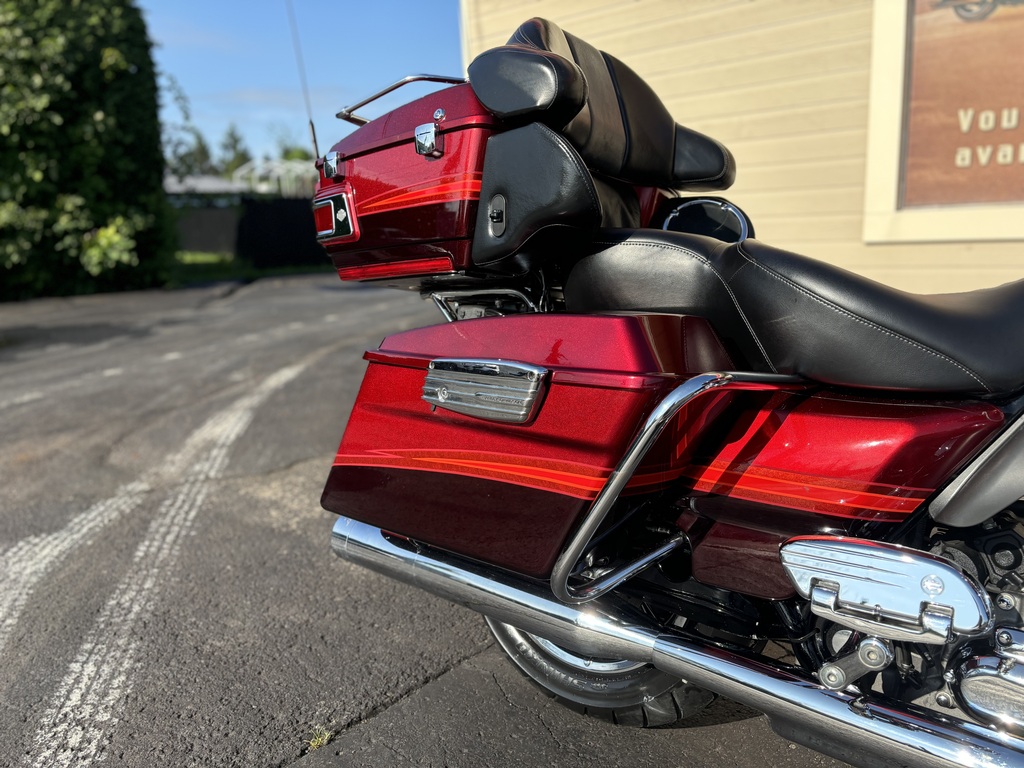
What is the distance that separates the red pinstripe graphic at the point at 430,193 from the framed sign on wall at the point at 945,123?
3467 mm

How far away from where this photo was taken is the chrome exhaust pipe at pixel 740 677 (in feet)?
4.49

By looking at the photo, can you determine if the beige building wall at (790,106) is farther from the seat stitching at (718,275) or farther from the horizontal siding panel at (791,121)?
the seat stitching at (718,275)

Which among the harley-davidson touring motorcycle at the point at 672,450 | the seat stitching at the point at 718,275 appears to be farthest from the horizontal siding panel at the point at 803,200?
the seat stitching at the point at 718,275

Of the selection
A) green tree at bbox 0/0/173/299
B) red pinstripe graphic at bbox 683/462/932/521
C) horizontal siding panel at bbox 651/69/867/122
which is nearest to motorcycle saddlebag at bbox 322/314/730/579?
red pinstripe graphic at bbox 683/462/932/521

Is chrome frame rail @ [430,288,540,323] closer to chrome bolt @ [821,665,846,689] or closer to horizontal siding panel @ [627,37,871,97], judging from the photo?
chrome bolt @ [821,665,846,689]

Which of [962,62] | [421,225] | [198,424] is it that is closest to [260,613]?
[421,225]

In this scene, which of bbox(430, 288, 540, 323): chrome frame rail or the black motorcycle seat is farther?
bbox(430, 288, 540, 323): chrome frame rail

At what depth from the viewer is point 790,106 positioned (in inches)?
194

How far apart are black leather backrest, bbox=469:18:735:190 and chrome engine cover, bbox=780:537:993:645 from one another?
3.60 ft

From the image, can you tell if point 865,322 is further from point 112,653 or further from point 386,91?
point 112,653

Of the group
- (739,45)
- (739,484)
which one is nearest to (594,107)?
(739,484)

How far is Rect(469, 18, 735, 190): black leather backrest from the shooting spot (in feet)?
5.91

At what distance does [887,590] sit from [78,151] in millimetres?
15175

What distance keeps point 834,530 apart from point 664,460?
37 centimetres
